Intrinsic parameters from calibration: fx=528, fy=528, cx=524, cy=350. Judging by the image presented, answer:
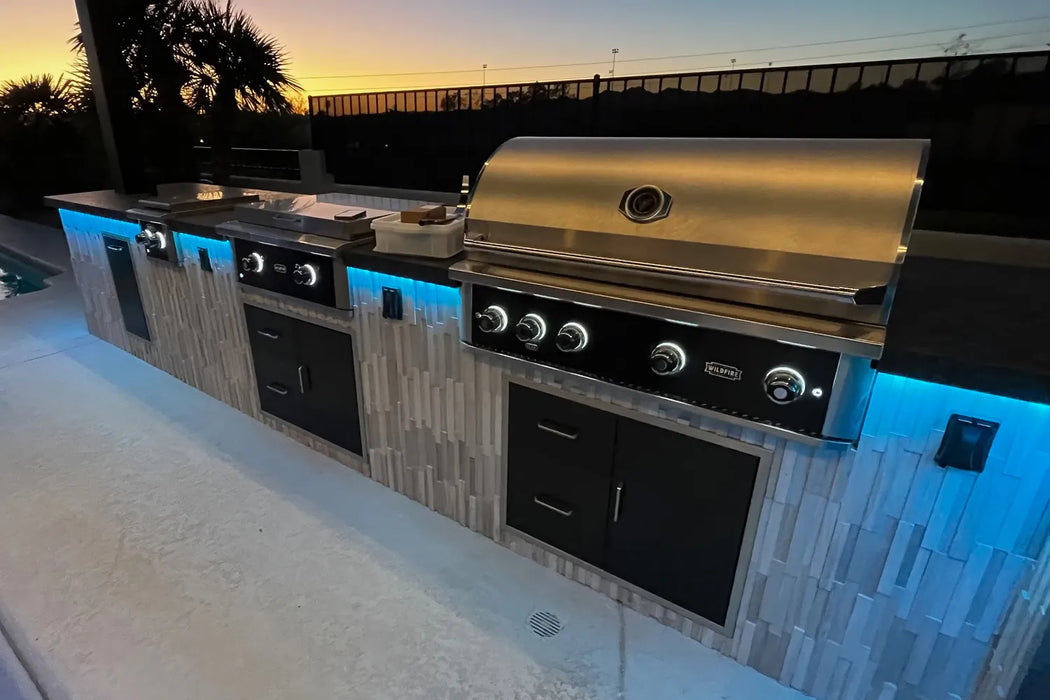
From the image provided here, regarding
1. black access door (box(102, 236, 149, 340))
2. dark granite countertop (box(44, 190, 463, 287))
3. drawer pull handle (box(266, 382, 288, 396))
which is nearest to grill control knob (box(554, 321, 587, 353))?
dark granite countertop (box(44, 190, 463, 287))

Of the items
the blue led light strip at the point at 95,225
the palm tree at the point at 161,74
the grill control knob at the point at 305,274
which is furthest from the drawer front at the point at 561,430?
the palm tree at the point at 161,74

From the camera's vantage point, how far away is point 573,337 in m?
1.36

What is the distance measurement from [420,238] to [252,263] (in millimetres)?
906

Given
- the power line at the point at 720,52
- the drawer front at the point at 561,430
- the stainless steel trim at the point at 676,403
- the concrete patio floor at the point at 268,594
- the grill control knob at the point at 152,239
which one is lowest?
the concrete patio floor at the point at 268,594

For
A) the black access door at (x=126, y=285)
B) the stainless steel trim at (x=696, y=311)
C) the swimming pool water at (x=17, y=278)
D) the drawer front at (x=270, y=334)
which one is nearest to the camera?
the stainless steel trim at (x=696, y=311)

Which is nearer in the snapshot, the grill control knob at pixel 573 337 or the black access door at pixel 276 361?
the grill control knob at pixel 573 337

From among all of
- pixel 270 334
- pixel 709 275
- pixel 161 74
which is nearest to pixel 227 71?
pixel 161 74

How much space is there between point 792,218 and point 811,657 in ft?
3.54

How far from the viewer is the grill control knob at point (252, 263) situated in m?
2.10

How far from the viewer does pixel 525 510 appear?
174cm

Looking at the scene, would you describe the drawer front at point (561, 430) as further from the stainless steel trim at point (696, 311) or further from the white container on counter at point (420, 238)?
the white container on counter at point (420, 238)

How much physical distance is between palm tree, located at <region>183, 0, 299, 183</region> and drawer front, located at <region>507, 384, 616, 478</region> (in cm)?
272

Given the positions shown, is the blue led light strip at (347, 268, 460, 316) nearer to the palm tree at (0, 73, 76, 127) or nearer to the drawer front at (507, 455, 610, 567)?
Answer: the drawer front at (507, 455, 610, 567)

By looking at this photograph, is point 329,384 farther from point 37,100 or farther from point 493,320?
point 37,100
